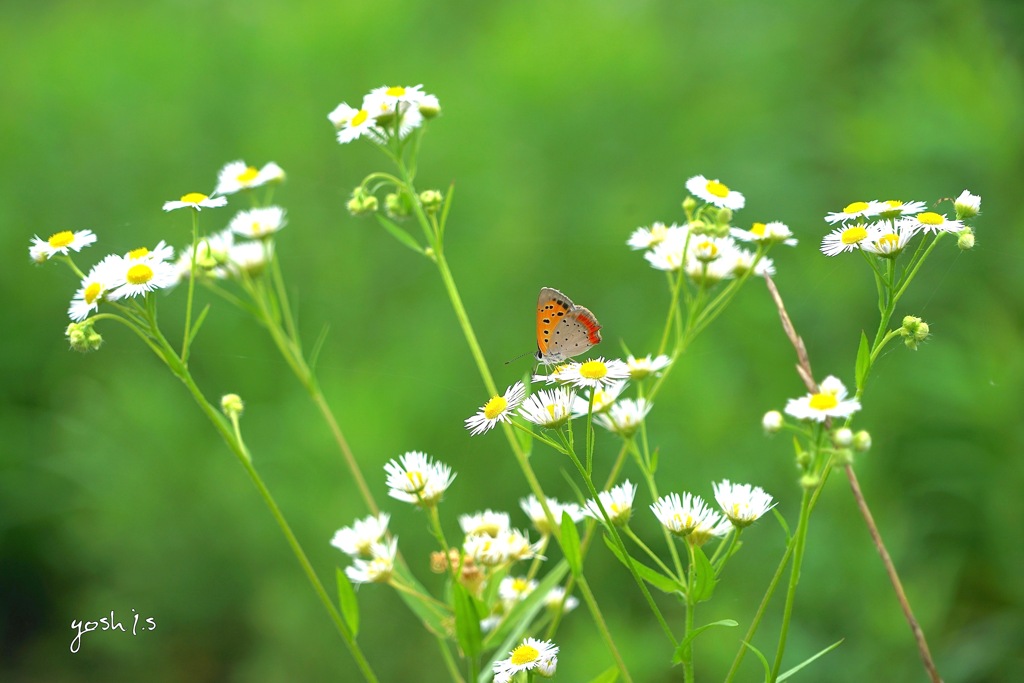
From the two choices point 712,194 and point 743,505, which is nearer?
point 743,505

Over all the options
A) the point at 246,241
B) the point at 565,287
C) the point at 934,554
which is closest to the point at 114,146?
the point at 565,287

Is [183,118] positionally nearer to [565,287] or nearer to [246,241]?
[565,287]

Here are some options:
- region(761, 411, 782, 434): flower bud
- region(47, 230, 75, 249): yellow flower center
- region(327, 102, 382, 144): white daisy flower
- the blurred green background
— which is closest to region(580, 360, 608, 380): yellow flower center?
region(761, 411, 782, 434): flower bud

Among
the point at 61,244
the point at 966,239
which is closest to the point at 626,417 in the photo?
the point at 966,239

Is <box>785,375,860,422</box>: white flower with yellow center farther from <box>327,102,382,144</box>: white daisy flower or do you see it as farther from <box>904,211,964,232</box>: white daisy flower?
<box>327,102,382,144</box>: white daisy flower

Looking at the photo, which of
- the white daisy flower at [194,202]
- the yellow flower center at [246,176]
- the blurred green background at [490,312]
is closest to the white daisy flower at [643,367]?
the white daisy flower at [194,202]

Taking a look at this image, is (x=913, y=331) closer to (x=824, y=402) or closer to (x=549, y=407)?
(x=824, y=402)
